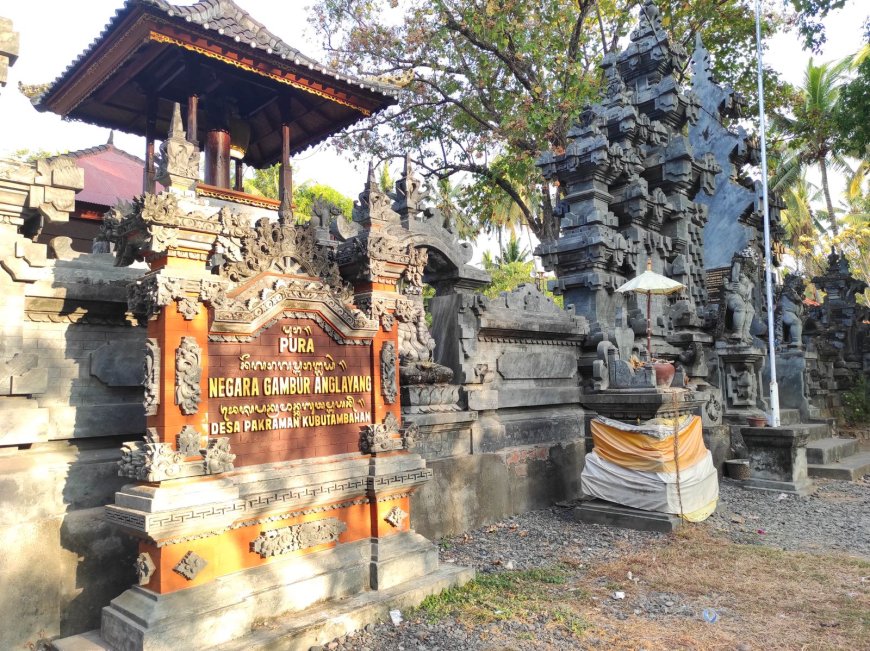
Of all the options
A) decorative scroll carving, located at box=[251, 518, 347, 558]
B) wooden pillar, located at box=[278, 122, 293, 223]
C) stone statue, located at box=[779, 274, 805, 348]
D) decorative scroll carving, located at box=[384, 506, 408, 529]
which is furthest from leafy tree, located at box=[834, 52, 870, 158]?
decorative scroll carving, located at box=[251, 518, 347, 558]

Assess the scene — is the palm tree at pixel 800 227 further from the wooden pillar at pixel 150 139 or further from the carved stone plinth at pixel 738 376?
the wooden pillar at pixel 150 139

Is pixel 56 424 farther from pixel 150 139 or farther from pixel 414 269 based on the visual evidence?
pixel 150 139

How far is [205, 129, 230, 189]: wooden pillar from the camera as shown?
33.2 feet

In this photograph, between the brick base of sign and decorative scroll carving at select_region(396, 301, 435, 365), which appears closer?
A: the brick base of sign

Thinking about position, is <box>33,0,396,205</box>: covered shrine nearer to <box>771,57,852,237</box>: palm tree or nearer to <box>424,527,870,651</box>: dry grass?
<box>424,527,870,651</box>: dry grass

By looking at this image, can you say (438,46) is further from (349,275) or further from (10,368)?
(10,368)

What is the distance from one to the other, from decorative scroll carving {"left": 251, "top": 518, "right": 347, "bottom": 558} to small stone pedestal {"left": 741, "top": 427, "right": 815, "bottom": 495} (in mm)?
7481

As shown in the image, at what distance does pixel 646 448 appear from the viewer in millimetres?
7309

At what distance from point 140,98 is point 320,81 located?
3058mm

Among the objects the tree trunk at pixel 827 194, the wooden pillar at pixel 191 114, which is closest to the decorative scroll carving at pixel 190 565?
the wooden pillar at pixel 191 114

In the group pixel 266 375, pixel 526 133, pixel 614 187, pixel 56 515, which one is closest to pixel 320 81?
pixel 614 187

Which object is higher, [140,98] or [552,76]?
[552,76]

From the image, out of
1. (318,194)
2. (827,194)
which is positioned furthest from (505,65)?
(827,194)

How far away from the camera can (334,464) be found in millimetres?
4898
